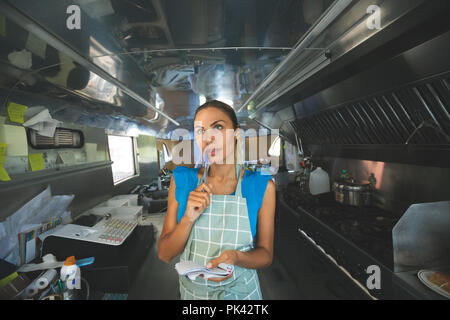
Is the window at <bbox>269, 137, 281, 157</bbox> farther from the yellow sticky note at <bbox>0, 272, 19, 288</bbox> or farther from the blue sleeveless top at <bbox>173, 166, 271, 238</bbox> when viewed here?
the yellow sticky note at <bbox>0, 272, 19, 288</bbox>

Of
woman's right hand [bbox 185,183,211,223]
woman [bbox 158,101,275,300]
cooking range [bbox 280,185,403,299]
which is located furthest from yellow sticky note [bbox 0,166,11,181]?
cooking range [bbox 280,185,403,299]

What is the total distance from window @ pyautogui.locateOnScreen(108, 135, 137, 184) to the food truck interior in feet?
1.02

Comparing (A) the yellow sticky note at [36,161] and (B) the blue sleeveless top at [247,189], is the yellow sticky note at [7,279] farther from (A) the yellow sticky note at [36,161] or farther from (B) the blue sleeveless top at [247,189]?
(B) the blue sleeveless top at [247,189]

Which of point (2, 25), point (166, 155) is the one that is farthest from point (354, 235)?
point (166, 155)

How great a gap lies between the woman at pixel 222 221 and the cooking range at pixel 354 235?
698mm

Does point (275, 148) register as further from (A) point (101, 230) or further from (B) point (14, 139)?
(B) point (14, 139)

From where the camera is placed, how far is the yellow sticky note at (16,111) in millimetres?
1054

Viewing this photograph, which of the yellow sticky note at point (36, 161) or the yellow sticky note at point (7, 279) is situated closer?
the yellow sticky note at point (7, 279)

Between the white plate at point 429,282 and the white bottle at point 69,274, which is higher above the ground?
the white bottle at point 69,274

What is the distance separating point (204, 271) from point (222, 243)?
0.24 m

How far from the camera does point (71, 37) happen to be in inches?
33.2

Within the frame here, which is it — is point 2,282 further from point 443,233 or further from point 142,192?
point 443,233

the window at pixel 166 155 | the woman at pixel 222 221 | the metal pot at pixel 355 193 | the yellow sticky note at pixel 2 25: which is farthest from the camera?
the window at pixel 166 155

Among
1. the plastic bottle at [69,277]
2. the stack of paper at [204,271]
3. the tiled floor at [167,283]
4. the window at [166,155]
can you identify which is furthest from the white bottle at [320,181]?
the window at [166,155]
